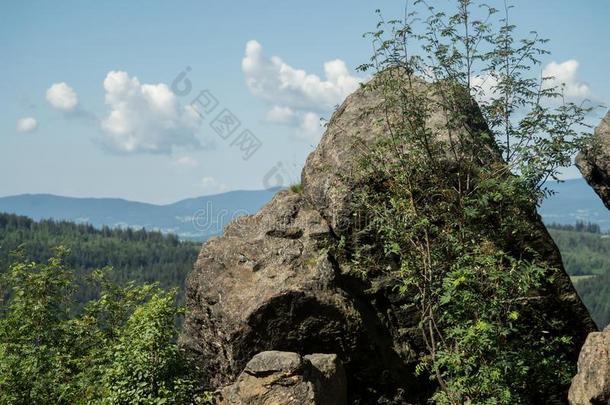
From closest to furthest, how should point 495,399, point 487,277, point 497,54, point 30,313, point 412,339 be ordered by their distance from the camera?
point 495,399 < point 487,277 < point 497,54 < point 412,339 < point 30,313

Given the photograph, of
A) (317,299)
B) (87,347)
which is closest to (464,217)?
(317,299)

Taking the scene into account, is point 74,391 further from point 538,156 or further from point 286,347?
point 538,156

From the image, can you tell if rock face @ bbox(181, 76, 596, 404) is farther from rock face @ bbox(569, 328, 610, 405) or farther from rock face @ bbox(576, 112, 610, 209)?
rock face @ bbox(576, 112, 610, 209)

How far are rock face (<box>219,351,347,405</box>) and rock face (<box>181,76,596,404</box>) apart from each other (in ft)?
4.39

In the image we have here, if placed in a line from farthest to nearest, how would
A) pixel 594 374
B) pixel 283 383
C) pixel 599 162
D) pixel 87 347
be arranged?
pixel 87 347
pixel 599 162
pixel 283 383
pixel 594 374

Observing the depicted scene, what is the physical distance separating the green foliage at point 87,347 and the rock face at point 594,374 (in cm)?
959

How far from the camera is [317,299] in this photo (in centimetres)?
1780

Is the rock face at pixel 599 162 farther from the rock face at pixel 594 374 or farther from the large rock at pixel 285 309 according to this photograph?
the large rock at pixel 285 309

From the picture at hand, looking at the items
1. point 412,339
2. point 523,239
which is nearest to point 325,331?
point 412,339

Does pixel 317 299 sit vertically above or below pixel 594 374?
above

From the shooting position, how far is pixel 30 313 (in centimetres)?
2195

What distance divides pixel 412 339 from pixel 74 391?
986cm

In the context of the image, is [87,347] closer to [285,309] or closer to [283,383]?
[285,309]

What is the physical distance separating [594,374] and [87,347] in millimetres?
16592
